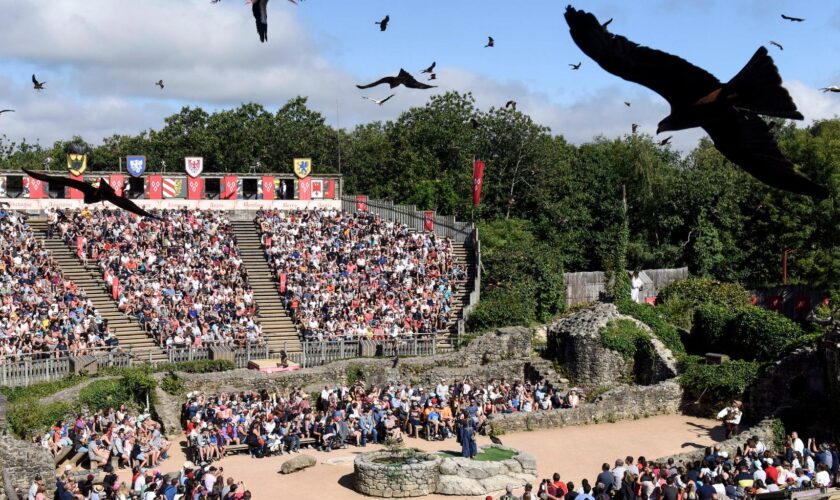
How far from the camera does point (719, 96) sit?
6.29 meters

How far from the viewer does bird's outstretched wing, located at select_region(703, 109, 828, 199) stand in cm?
582

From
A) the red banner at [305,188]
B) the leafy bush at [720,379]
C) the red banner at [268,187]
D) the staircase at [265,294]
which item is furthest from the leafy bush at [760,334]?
the red banner at [268,187]

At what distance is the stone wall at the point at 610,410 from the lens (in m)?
28.1

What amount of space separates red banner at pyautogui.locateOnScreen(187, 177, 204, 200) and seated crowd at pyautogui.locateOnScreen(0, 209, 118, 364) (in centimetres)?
973

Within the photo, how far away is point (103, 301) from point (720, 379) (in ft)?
66.1

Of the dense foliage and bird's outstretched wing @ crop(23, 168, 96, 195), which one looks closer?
bird's outstretched wing @ crop(23, 168, 96, 195)

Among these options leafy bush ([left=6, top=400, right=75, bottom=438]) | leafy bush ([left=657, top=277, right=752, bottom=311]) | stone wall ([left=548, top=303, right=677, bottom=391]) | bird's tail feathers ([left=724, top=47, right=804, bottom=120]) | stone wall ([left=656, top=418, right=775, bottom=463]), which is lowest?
stone wall ([left=656, top=418, right=775, bottom=463])

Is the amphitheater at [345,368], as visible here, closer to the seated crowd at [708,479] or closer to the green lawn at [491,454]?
the green lawn at [491,454]

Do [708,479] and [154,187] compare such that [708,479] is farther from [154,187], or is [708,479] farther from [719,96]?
[154,187]

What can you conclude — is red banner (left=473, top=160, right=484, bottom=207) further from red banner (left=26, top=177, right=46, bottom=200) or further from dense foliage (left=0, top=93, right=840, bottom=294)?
red banner (left=26, top=177, right=46, bottom=200)

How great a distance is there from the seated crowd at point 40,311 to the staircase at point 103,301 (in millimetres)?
616

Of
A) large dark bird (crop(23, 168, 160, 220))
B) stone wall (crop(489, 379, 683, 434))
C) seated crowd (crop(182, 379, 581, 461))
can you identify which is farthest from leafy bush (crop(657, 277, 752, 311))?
large dark bird (crop(23, 168, 160, 220))

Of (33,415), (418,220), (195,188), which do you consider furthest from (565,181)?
(33,415)

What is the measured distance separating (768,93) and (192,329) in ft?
95.2
